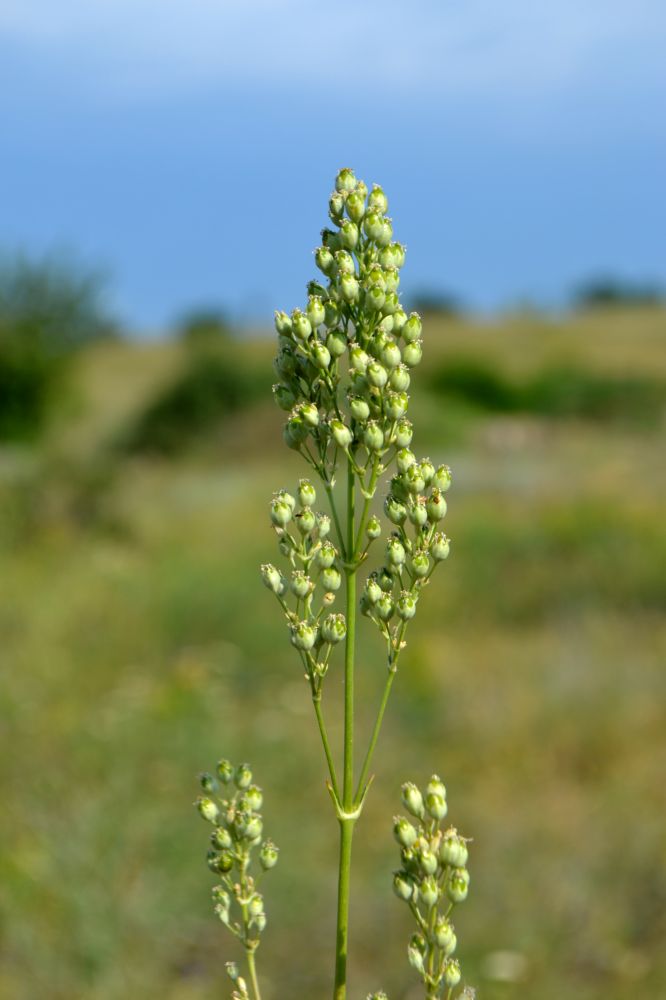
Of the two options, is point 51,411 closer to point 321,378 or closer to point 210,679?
point 210,679

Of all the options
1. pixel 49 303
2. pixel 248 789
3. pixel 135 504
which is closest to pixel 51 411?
pixel 49 303

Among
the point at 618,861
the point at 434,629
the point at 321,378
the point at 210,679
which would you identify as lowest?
the point at 618,861

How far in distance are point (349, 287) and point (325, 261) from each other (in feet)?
0.20

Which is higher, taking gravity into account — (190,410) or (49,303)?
(49,303)

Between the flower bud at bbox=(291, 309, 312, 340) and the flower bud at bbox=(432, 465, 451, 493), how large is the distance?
230mm

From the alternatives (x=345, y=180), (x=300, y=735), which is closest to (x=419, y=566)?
(x=345, y=180)

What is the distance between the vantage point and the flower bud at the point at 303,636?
143cm

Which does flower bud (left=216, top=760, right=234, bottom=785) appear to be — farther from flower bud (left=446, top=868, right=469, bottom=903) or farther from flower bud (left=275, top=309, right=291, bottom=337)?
flower bud (left=275, top=309, right=291, bottom=337)

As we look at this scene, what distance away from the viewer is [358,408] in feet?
4.65

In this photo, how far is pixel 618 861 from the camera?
7.00 meters

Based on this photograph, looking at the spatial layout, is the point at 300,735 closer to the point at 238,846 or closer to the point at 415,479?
the point at 238,846

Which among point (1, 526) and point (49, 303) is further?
point (49, 303)

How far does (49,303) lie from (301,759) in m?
28.4

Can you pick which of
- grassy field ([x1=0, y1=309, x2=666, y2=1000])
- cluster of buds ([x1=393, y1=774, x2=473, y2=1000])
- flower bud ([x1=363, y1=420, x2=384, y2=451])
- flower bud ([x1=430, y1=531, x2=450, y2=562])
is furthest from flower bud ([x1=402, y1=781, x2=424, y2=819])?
grassy field ([x1=0, y1=309, x2=666, y2=1000])
